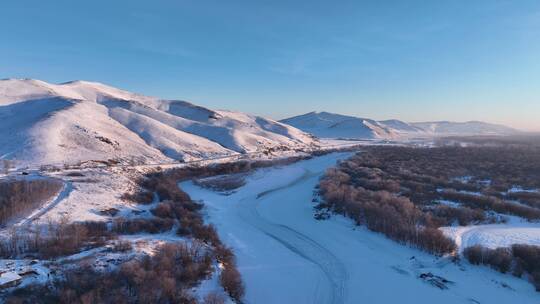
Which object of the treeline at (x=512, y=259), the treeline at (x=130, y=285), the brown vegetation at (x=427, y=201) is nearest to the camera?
the treeline at (x=130, y=285)

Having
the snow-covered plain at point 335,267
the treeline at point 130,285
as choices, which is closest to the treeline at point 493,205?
the snow-covered plain at point 335,267

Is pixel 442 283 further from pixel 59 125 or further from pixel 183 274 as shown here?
pixel 59 125

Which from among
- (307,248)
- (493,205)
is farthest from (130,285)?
(493,205)

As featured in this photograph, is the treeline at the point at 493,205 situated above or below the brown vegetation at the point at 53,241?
above

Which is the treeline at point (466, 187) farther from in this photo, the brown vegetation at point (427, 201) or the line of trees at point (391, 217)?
the line of trees at point (391, 217)

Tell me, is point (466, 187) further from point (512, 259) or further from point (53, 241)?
point (53, 241)

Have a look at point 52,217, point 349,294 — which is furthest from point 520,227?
point 52,217

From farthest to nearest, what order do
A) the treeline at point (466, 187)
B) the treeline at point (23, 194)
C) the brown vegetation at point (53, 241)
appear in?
the treeline at point (466, 187)
the treeline at point (23, 194)
the brown vegetation at point (53, 241)
